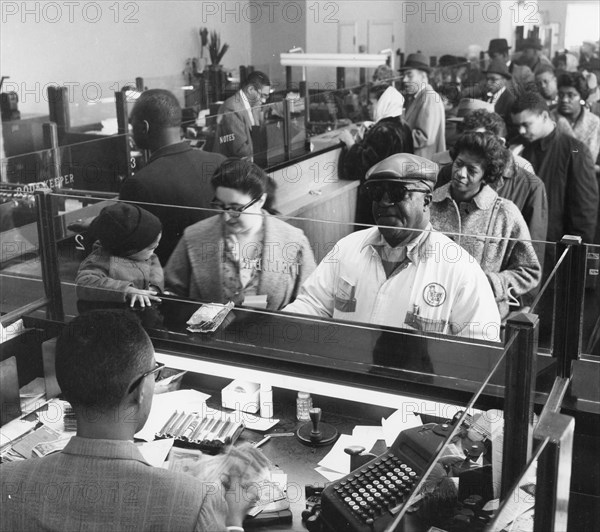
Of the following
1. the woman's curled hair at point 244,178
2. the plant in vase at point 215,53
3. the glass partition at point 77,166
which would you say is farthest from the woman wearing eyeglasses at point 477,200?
the plant in vase at point 215,53

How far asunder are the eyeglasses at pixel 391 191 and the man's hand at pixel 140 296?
2.75 feet

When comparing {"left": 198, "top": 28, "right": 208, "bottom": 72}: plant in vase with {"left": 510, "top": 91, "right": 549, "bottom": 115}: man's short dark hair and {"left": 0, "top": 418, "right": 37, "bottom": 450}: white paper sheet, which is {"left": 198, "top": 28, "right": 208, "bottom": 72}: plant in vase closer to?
{"left": 510, "top": 91, "right": 549, "bottom": 115}: man's short dark hair

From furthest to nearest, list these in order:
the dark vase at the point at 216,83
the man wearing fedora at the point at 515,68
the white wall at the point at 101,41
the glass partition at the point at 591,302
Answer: the dark vase at the point at 216,83 < the man wearing fedora at the point at 515,68 < the white wall at the point at 101,41 < the glass partition at the point at 591,302

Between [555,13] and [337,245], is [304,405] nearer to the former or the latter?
[337,245]

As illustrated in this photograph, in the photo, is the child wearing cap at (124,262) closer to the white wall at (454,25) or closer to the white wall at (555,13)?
the white wall at (454,25)

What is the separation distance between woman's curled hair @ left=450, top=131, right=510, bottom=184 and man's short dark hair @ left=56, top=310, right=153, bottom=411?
208 centimetres

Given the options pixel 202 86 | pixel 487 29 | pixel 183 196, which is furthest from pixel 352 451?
pixel 487 29

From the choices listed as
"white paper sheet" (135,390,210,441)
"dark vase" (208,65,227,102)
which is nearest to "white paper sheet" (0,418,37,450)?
"white paper sheet" (135,390,210,441)

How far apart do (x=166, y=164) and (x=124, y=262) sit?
733mm

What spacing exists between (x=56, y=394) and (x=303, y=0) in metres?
10.0

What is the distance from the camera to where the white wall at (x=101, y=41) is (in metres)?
8.07

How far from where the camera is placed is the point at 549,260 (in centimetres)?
229

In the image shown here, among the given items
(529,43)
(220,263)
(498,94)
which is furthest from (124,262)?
(529,43)

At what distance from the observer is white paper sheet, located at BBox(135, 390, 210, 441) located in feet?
7.56
